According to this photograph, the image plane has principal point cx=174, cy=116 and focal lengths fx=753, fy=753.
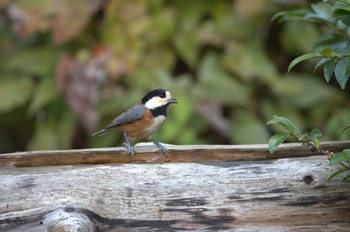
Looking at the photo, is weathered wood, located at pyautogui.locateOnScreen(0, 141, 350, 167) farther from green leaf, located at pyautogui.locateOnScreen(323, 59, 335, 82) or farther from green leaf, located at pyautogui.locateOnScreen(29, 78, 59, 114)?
green leaf, located at pyautogui.locateOnScreen(29, 78, 59, 114)

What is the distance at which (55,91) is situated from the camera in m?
4.24

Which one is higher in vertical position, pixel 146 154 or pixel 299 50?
pixel 299 50

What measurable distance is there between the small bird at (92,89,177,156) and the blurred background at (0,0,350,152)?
1129 millimetres

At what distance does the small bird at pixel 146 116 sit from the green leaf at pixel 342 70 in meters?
0.92

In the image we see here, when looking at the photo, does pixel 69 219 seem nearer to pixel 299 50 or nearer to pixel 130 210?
pixel 130 210

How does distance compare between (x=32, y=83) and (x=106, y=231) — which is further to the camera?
(x=32, y=83)

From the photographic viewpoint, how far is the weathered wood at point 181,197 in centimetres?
200

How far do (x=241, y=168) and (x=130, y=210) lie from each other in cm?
33

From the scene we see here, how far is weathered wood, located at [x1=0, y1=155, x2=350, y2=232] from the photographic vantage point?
1999 mm

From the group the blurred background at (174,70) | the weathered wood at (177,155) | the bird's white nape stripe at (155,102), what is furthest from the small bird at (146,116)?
the blurred background at (174,70)

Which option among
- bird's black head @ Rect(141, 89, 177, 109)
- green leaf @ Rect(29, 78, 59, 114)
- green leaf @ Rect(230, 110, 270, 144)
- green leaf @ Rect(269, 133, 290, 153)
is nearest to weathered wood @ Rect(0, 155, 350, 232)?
green leaf @ Rect(269, 133, 290, 153)

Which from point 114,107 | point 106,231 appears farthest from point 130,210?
point 114,107

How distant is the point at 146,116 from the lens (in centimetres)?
274

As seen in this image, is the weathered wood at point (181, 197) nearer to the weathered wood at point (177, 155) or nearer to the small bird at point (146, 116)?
the weathered wood at point (177, 155)
